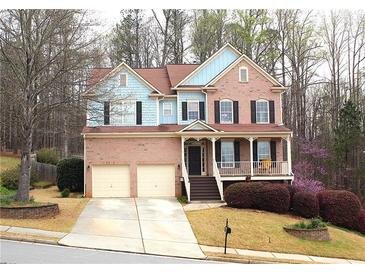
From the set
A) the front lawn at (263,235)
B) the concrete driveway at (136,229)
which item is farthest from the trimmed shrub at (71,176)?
the front lawn at (263,235)

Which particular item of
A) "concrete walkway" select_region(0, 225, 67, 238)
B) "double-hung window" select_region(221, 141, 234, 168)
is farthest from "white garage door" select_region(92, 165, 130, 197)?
"concrete walkway" select_region(0, 225, 67, 238)

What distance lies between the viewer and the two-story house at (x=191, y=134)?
2550 centimetres

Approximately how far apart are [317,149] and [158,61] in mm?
16999

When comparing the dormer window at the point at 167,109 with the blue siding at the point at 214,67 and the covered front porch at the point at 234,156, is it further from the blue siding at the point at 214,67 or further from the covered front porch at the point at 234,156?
the covered front porch at the point at 234,156

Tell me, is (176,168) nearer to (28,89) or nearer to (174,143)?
(174,143)

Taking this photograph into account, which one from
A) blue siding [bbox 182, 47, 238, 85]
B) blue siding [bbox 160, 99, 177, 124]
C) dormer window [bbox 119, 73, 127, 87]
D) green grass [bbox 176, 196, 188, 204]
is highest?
blue siding [bbox 182, 47, 238, 85]

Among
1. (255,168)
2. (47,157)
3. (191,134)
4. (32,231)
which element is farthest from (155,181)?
(47,157)

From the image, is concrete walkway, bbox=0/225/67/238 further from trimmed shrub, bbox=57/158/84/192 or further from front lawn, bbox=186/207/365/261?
trimmed shrub, bbox=57/158/84/192

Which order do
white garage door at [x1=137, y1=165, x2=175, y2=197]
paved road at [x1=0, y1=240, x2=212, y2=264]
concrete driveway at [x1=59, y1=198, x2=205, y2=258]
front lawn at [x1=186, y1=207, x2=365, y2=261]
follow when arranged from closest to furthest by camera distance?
paved road at [x1=0, y1=240, x2=212, y2=264], concrete driveway at [x1=59, y1=198, x2=205, y2=258], front lawn at [x1=186, y1=207, x2=365, y2=261], white garage door at [x1=137, y1=165, x2=175, y2=197]

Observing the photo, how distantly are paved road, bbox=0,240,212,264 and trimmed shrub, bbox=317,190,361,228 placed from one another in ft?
34.4

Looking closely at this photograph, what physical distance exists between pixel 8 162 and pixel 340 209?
81.0 feet

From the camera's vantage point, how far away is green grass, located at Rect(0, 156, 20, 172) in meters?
33.5

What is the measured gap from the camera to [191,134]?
25.5m

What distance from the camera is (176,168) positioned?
2598 cm
